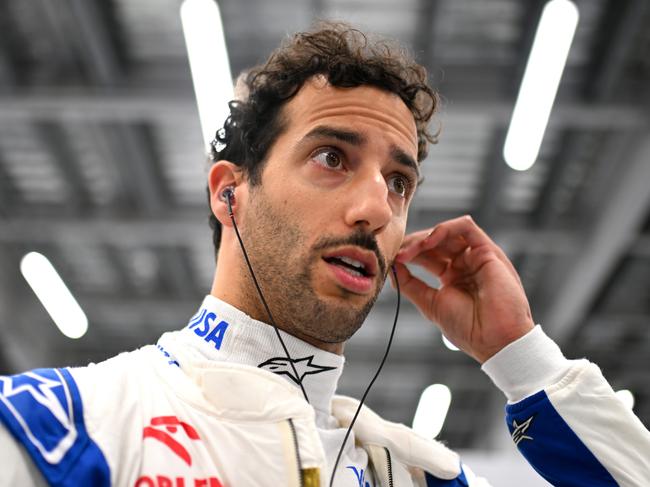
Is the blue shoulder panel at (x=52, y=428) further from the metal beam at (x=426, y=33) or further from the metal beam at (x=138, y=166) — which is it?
the metal beam at (x=138, y=166)

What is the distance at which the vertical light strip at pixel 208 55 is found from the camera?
12.3 feet

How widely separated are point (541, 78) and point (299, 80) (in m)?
2.68

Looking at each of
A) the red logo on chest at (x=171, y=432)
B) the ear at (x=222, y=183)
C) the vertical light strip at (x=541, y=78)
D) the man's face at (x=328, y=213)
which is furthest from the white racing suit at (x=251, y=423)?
the vertical light strip at (x=541, y=78)

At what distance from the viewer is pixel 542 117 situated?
431 centimetres

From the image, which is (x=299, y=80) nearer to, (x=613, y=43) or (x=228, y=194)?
(x=228, y=194)

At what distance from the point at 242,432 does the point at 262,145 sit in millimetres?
677

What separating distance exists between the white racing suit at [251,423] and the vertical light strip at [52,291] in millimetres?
5649

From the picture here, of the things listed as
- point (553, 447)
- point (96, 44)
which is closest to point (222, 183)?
point (553, 447)

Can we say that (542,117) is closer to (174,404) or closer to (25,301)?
(174,404)

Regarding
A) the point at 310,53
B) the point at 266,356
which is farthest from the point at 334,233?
the point at 310,53

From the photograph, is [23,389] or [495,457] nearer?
[23,389]

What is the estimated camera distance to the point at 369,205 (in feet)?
4.84

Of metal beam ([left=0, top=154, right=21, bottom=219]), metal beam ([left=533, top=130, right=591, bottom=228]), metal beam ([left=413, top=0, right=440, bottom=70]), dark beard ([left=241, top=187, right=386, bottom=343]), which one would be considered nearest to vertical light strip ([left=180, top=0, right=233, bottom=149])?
metal beam ([left=413, top=0, right=440, bottom=70])

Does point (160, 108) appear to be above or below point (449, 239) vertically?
above
